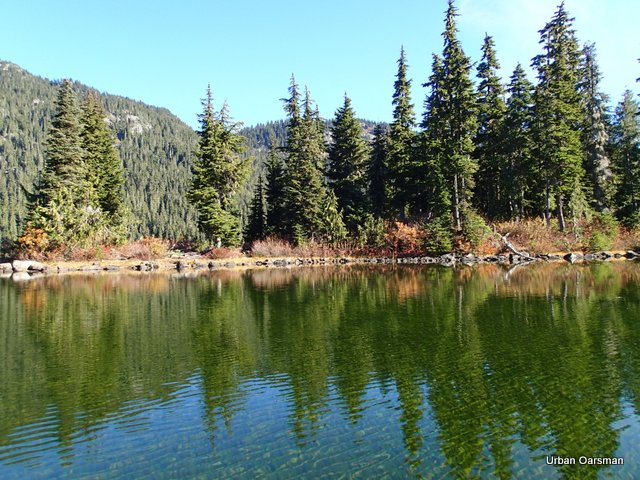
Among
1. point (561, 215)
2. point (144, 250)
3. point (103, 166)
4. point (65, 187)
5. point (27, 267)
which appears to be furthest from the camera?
point (103, 166)

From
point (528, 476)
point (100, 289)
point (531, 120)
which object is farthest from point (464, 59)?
point (528, 476)

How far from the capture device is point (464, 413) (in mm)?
8367

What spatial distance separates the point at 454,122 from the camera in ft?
144

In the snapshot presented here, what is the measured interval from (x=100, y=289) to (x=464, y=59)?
35282 millimetres

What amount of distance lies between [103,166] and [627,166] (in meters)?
53.5

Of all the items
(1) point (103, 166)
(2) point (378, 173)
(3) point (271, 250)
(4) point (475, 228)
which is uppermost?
(1) point (103, 166)

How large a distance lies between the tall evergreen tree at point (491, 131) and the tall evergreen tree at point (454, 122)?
1.87 m

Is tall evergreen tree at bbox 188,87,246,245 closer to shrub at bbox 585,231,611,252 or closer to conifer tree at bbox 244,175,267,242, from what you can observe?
conifer tree at bbox 244,175,267,242

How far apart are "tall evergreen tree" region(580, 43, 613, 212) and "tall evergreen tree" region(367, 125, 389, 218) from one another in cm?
1943

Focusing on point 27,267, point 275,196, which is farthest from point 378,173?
point 27,267

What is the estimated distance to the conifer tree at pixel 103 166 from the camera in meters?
49.8

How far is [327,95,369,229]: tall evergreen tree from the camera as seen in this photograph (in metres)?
51.8

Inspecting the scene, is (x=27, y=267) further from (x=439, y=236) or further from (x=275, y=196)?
(x=439, y=236)

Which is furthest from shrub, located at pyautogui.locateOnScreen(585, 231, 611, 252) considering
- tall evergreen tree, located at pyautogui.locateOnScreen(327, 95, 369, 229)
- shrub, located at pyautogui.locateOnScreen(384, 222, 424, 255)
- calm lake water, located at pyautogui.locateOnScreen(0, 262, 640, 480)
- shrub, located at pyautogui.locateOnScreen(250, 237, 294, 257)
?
shrub, located at pyautogui.locateOnScreen(250, 237, 294, 257)
